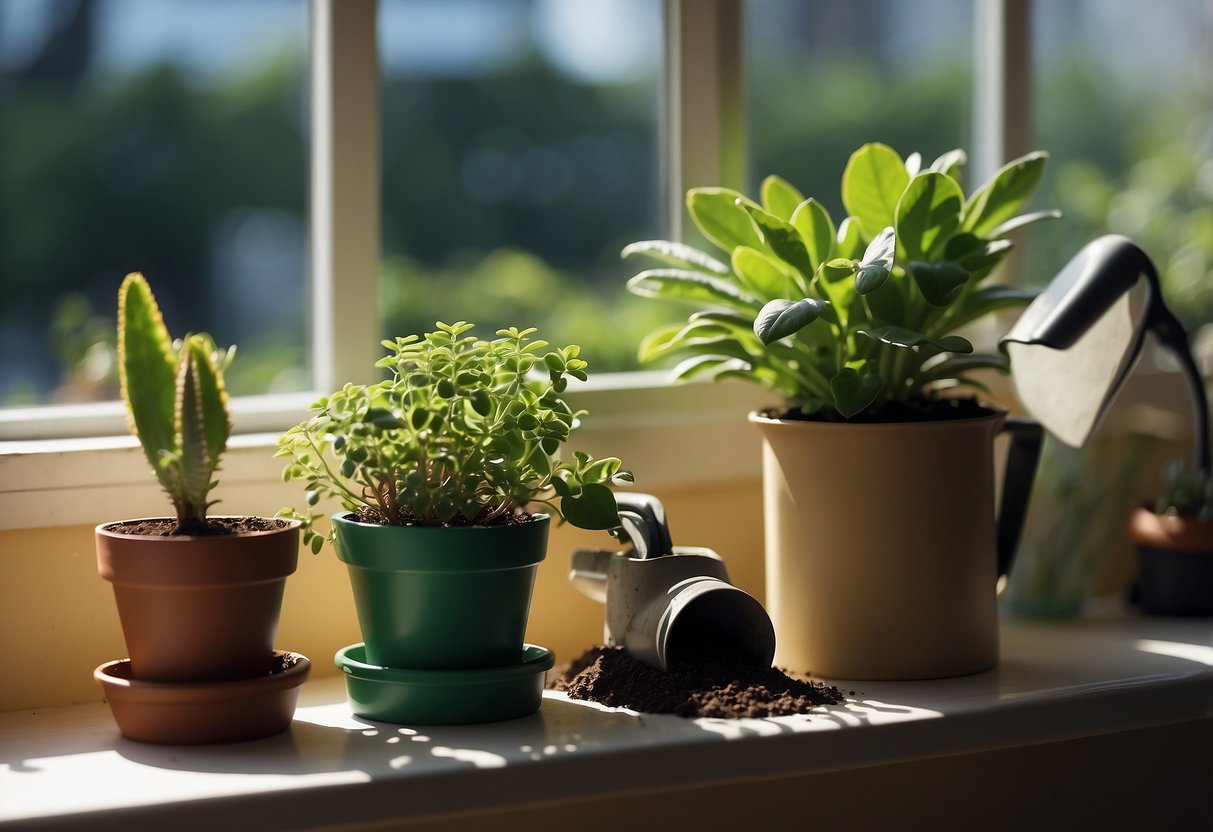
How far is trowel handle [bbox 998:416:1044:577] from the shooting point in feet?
3.52

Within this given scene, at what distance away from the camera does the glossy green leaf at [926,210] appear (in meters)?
0.92

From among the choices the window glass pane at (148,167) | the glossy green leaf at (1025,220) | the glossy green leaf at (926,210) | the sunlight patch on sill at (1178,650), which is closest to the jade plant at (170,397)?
the glossy green leaf at (926,210)

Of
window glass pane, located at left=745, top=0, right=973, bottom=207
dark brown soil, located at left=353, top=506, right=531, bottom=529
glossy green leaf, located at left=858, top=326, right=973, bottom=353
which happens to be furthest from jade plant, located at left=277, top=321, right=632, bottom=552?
window glass pane, located at left=745, top=0, right=973, bottom=207

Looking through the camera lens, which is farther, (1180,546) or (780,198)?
(1180,546)

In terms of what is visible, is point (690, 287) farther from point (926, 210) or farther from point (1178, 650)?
point (1178, 650)

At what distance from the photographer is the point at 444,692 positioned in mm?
822

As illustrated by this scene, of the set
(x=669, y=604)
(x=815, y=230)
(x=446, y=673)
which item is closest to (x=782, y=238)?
(x=815, y=230)

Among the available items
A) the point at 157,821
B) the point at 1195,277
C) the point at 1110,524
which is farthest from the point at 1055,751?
the point at 157,821

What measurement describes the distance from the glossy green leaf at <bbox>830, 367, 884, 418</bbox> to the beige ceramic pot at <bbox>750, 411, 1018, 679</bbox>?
0.14 ft

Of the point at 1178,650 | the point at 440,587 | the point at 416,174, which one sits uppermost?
the point at 416,174

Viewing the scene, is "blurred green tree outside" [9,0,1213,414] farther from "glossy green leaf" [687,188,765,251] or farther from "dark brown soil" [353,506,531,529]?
"dark brown soil" [353,506,531,529]

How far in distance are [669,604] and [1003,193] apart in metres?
0.46

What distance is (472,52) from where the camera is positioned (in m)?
4.28

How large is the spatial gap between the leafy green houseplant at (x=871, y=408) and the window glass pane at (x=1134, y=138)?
54cm
